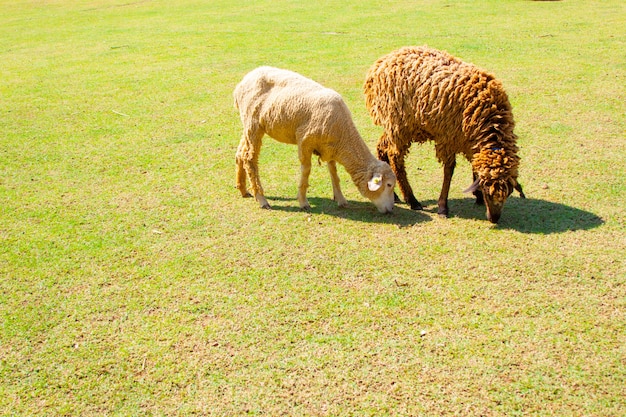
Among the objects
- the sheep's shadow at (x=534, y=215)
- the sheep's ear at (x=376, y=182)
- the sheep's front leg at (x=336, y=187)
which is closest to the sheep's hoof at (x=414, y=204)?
the sheep's shadow at (x=534, y=215)

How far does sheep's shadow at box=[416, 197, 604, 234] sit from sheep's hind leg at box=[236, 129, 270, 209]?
2197mm

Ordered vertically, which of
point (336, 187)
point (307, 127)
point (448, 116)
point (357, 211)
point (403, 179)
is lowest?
point (357, 211)

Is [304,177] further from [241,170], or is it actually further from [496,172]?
[496,172]

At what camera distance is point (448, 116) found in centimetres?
684

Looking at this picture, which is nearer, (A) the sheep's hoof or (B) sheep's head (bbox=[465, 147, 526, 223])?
(B) sheep's head (bbox=[465, 147, 526, 223])

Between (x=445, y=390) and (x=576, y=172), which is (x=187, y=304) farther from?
(x=576, y=172)

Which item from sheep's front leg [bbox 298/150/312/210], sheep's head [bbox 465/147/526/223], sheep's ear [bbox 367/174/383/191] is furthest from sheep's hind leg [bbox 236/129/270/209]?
sheep's head [bbox 465/147/526/223]

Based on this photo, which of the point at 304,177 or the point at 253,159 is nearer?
the point at 304,177

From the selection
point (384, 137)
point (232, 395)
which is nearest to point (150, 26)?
point (384, 137)

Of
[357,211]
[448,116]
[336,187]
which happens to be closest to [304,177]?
[336,187]

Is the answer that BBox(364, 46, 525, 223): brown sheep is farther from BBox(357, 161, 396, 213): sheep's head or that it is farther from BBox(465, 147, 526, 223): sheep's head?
BBox(357, 161, 396, 213): sheep's head

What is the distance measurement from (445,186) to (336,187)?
1.40 metres

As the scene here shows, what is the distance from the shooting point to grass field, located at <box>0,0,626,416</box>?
15.2ft

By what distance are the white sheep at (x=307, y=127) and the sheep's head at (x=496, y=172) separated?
42.9 inches
